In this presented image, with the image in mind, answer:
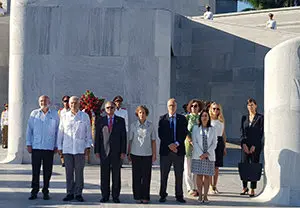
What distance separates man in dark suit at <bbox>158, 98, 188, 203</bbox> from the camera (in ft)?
33.0

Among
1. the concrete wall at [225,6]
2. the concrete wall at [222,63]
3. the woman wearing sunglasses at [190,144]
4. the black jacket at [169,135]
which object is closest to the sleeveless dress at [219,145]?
the woman wearing sunglasses at [190,144]

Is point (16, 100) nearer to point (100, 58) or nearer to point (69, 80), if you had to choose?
point (69, 80)

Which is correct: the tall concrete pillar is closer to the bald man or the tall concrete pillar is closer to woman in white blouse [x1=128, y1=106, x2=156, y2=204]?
woman in white blouse [x1=128, y1=106, x2=156, y2=204]

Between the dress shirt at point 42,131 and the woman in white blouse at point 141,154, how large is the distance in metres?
1.27

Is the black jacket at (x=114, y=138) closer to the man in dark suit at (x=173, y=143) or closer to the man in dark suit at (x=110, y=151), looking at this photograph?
the man in dark suit at (x=110, y=151)

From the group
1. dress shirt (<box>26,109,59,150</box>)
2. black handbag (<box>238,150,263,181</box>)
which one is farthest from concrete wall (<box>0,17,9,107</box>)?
black handbag (<box>238,150,263,181</box>)

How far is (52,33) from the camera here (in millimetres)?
15172

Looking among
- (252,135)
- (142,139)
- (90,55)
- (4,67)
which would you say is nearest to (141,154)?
(142,139)

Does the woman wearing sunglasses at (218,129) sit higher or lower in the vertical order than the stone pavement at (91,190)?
higher

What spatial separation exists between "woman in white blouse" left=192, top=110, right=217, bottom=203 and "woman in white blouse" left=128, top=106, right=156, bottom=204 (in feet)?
2.30

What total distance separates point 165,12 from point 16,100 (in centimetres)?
426

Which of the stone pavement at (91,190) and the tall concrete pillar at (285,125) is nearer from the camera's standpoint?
the stone pavement at (91,190)

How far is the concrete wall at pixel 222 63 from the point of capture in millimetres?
20953

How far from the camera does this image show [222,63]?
70.9 feet
